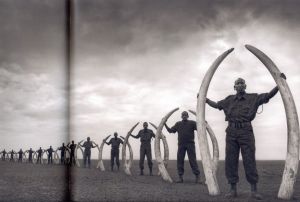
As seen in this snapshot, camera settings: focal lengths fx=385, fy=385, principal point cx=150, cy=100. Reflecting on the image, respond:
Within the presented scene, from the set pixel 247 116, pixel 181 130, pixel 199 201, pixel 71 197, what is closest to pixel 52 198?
pixel 71 197

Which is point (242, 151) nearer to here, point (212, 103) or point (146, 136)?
point (212, 103)

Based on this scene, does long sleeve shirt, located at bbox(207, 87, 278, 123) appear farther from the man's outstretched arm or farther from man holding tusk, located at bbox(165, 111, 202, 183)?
man holding tusk, located at bbox(165, 111, 202, 183)

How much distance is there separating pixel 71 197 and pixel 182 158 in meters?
5.63

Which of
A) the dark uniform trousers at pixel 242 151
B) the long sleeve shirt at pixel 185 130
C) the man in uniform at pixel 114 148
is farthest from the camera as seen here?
the man in uniform at pixel 114 148

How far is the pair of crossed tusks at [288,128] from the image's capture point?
801 centimetres

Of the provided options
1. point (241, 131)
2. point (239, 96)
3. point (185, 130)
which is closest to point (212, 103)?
point (239, 96)

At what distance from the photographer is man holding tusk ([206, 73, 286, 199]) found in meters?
8.30

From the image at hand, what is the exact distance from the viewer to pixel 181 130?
13.5 metres

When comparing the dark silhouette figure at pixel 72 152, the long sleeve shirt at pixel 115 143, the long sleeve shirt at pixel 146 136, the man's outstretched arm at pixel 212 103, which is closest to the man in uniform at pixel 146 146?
the long sleeve shirt at pixel 146 136

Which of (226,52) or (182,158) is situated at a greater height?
(226,52)

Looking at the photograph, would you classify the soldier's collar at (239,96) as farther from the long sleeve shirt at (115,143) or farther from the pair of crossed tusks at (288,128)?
the long sleeve shirt at (115,143)

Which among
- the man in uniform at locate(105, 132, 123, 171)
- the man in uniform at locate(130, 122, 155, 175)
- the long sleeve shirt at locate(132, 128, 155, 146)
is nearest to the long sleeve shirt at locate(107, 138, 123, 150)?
the man in uniform at locate(105, 132, 123, 171)

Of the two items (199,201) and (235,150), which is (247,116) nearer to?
(235,150)

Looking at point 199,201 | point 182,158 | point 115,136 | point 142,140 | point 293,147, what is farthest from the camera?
point 115,136
